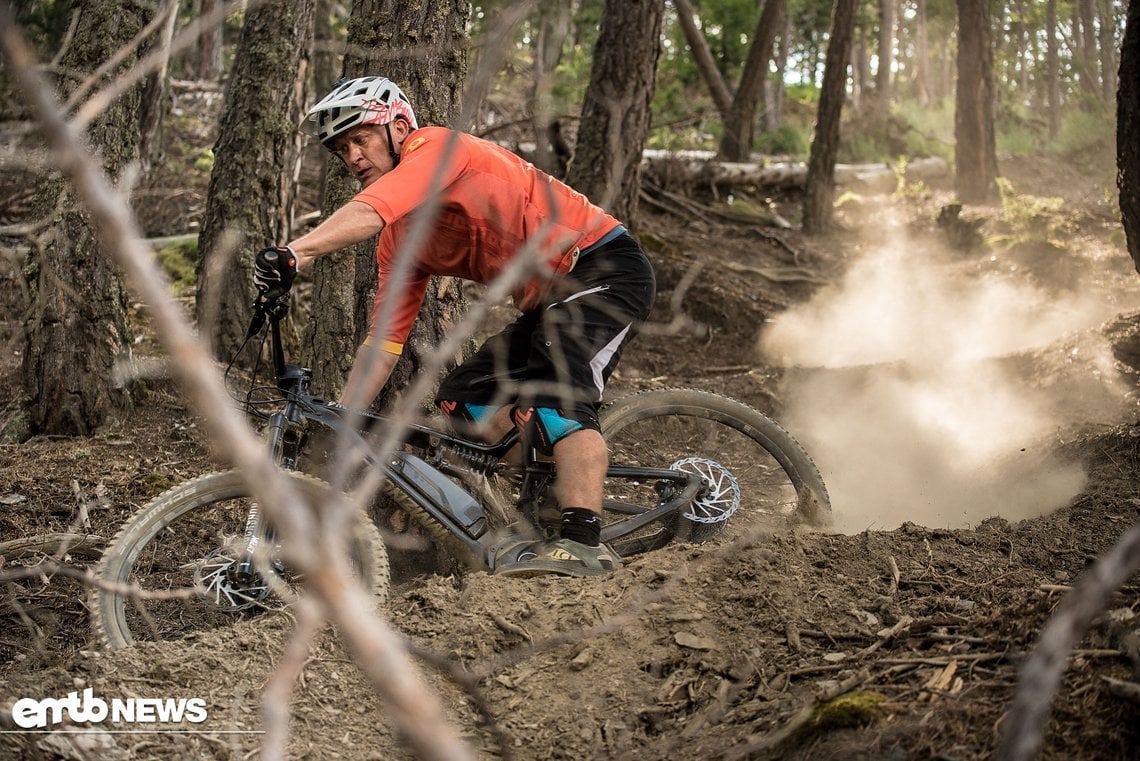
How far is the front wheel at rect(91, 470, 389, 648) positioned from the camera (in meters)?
3.83

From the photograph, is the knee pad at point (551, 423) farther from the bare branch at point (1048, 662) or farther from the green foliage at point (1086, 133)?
the green foliage at point (1086, 133)

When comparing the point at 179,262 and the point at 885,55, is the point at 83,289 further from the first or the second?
the point at 885,55

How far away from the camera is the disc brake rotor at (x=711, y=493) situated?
16.4 feet

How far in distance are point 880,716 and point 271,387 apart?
17.1ft

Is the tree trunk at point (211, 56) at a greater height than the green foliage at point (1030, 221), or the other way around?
the tree trunk at point (211, 56)

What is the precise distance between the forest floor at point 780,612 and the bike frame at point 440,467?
0.34m

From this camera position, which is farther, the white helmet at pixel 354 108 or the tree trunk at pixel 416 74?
the tree trunk at pixel 416 74

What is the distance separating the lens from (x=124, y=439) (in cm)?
631

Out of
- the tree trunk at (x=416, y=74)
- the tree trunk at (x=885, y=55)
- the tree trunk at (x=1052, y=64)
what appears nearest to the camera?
the tree trunk at (x=416, y=74)

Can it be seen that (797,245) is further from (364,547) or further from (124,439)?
(364,547)

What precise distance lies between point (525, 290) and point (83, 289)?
3.26m

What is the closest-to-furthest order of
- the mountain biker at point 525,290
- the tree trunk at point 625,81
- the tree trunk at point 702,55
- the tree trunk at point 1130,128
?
the mountain biker at point 525,290
the tree trunk at point 1130,128
the tree trunk at point 625,81
the tree trunk at point 702,55

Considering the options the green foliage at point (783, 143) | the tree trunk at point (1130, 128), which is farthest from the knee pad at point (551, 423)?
the green foliage at point (783, 143)

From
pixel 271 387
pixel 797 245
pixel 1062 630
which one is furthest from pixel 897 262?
pixel 1062 630
